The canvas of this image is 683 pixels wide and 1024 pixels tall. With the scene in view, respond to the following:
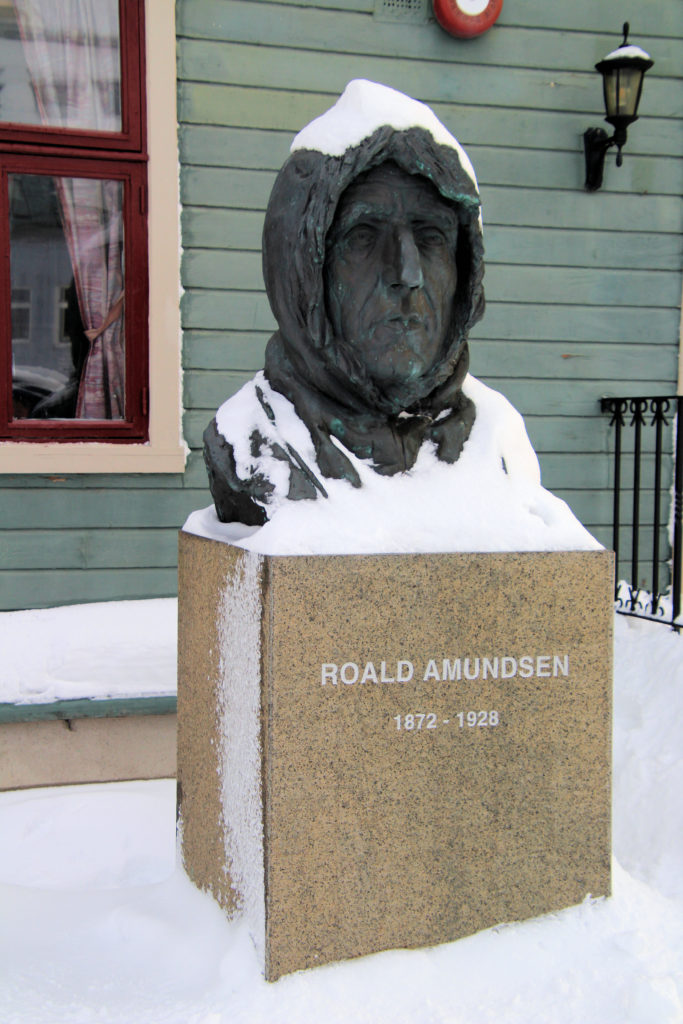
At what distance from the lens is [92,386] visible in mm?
4449

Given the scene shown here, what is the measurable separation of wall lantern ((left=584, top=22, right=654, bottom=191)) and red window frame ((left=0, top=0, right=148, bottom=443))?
2.15 m

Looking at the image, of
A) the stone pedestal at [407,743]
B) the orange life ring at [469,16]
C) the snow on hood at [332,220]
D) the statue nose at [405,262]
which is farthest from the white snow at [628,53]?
the stone pedestal at [407,743]

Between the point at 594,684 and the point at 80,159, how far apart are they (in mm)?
3355

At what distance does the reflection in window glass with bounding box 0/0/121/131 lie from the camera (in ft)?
14.0

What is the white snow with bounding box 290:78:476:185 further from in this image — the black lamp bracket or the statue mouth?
the black lamp bracket

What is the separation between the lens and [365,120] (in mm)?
2162

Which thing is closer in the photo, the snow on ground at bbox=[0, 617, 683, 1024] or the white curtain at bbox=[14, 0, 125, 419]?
the snow on ground at bbox=[0, 617, 683, 1024]

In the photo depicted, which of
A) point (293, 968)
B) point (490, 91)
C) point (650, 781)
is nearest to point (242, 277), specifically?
point (490, 91)

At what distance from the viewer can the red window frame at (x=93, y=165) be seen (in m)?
4.25

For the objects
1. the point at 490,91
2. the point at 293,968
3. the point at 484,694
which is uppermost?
the point at 490,91

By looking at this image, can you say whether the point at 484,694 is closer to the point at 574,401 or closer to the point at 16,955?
the point at 16,955

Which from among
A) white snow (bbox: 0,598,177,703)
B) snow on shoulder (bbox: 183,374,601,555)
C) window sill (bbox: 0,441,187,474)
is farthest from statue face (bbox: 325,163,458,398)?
window sill (bbox: 0,441,187,474)

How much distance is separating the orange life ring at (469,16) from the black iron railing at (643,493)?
187cm

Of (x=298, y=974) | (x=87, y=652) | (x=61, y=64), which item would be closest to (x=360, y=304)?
(x=298, y=974)
